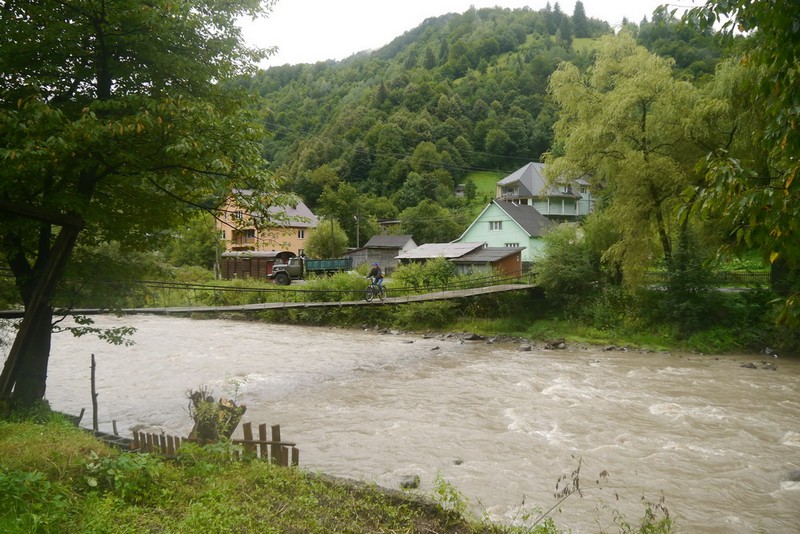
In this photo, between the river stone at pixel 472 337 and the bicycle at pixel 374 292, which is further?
the river stone at pixel 472 337

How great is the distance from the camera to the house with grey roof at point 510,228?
30.7m

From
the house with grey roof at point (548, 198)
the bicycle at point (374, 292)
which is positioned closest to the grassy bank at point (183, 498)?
the bicycle at point (374, 292)

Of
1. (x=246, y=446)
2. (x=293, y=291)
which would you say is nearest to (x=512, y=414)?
(x=246, y=446)

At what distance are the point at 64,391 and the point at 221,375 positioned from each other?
343 cm

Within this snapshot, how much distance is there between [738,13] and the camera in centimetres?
313

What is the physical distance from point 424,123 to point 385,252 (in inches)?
1246

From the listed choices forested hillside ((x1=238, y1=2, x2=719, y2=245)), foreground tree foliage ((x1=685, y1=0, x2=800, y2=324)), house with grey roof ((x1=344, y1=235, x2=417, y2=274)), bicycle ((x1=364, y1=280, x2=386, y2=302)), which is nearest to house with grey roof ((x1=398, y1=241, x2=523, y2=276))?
house with grey roof ((x1=344, y1=235, x2=417, y2=274))

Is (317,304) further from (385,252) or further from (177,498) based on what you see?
(385,252)

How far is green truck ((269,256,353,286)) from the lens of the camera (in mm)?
26438

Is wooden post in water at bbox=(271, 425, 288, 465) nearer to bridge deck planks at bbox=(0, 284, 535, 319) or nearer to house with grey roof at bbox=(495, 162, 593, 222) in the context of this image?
bridge deck planks at bbox=(0, 284, 535, 319)

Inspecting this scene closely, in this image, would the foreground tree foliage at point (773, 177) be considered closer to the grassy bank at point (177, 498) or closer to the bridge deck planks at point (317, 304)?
the grassy bank at point (177, 498)

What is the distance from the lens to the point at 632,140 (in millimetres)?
17328

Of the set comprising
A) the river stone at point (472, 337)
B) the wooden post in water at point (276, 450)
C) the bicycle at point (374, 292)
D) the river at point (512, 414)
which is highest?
the bicycle at point (374, 292)

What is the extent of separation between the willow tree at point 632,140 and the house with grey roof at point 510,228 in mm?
11998
